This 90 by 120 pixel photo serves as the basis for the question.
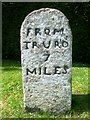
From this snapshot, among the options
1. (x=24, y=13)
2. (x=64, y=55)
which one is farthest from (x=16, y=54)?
(x=64, y=55)

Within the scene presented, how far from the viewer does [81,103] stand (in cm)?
805

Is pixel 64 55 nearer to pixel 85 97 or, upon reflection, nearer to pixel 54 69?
pixel 54 69

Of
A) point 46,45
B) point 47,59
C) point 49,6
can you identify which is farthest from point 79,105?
point 49,6

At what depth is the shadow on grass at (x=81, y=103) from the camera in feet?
25.2

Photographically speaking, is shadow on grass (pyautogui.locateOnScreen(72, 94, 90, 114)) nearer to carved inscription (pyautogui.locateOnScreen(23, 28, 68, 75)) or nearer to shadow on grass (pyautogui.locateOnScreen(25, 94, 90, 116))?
shadow on grass (pyautogui.locateOnScreen(25, 94, 90, 116))

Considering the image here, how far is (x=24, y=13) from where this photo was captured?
50.5ft

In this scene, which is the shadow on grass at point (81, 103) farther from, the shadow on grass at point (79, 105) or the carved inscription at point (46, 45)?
the carved inscription at point (46, 45)

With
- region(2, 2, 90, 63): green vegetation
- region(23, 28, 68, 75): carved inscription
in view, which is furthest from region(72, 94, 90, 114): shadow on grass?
region(2, 2, 90, 63): green vegetation

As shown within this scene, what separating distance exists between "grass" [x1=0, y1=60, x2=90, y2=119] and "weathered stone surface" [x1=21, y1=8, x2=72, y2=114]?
243mm

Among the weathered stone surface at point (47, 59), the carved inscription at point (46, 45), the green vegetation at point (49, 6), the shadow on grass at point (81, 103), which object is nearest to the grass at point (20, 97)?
the shadow on grass at point (81, 103)

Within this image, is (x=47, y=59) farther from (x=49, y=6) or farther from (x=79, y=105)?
(x=49, y=6)

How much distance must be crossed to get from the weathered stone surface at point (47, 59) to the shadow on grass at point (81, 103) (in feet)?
0.95

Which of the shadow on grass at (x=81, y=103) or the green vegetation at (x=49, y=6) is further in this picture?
the green vegetation at (x=49, y=6)

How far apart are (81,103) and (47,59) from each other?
1394 mm
